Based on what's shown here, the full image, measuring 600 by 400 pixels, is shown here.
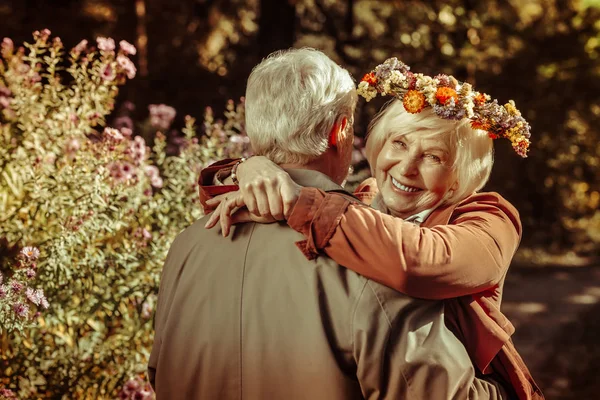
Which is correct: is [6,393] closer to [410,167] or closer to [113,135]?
[113,135]

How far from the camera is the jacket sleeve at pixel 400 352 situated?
1877 mm

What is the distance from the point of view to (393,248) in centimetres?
189

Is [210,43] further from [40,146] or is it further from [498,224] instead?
[498,224]

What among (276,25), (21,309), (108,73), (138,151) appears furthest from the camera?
(276,25)

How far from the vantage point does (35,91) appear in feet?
14.6

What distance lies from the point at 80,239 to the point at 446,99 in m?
1.98

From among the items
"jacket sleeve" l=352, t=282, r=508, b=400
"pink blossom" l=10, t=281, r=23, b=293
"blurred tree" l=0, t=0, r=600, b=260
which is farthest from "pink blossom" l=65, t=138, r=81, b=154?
"blurred tree" l=0, t=0, r=600, b=260

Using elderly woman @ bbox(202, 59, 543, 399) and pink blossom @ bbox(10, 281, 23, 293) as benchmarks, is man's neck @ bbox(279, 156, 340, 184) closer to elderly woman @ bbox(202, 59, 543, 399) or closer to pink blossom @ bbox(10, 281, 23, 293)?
elderly woman @ bbox(202, 59, 543, 399)

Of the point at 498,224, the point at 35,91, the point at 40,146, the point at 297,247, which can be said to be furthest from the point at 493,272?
the point at 35,91

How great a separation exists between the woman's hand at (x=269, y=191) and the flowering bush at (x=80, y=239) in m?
1.56

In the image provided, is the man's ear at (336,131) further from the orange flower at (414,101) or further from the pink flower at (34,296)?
the pink flower at (34,296)

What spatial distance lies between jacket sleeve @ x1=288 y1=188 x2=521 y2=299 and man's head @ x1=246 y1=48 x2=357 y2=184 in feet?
0.53

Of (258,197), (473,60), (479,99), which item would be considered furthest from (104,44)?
(473,60)

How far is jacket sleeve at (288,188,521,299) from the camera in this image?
1.88 m
